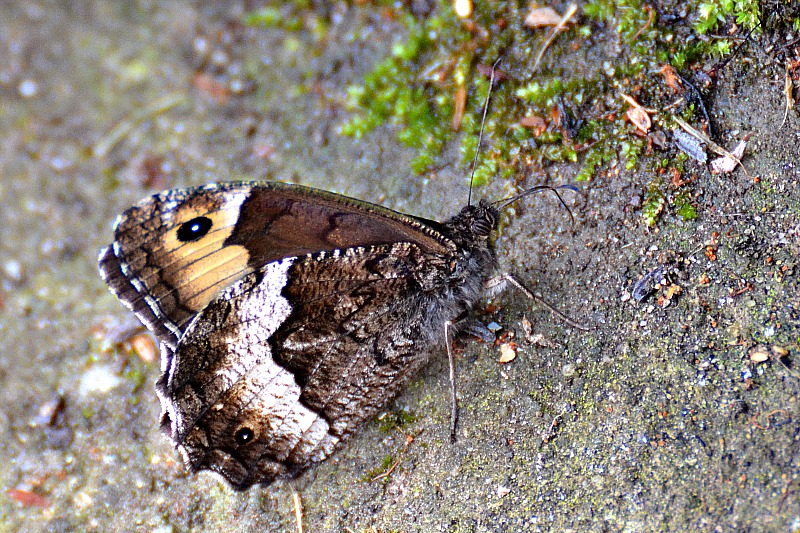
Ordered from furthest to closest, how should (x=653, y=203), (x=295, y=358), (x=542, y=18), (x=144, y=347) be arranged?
(x=144, y=347)
(x=542, y=18)
(x=653, y=203)
(x=295, y=358)

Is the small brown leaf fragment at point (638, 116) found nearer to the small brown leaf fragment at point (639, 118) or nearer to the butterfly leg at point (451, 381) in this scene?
the small brown leaf fragment at point (639, 118)

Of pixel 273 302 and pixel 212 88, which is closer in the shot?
pixel 273 302

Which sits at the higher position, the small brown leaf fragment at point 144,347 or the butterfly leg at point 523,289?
the small brown leaf fragment at point 144,347

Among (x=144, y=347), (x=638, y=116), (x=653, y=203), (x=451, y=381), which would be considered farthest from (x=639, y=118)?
(x=144, y=347)

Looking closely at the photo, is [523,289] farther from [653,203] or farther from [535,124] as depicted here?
[535,124]

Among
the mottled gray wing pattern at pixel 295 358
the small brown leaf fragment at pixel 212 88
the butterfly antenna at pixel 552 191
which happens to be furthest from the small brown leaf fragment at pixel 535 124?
the small brown leaf fragment at pixel 212 88

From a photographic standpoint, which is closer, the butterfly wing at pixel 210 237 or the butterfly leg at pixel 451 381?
the butterfly wing at pixel 210 237
